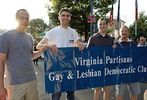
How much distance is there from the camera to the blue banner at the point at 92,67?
7062mm

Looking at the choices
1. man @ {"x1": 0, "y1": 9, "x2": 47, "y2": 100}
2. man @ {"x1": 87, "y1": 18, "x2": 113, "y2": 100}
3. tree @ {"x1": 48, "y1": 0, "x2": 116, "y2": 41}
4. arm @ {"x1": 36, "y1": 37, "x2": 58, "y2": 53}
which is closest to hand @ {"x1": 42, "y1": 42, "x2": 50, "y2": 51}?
arm @ {"x1": 36, "y1": 37, "x2": 58, "y2": 53}

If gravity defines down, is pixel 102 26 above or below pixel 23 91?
above

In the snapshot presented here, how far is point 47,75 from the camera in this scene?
22.8ft

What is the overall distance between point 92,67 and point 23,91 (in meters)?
2.21

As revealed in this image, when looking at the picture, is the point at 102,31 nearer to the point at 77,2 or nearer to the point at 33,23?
the point at 77,2

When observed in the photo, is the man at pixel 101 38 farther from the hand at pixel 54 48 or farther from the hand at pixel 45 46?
the hand at pixel 45 46

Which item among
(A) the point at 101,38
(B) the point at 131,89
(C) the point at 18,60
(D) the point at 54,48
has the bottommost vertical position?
(B) the point at 131,89

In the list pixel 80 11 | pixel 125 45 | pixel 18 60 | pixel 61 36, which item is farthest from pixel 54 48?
pixel 80 11

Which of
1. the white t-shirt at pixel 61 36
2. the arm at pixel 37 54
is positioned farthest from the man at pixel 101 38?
the arm at pixel 37 54

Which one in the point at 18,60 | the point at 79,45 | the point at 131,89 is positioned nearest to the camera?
the point at 18,60

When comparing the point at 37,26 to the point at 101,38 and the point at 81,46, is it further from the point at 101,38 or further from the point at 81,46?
the point at 81,46

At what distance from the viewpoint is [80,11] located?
50906 mm

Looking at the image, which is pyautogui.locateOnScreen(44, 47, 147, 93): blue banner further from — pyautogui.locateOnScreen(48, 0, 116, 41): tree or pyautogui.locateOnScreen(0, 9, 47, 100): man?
pyautogui.locateOnScreen(48, 0, 116, 41): tree

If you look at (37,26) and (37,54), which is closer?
(37,54)
